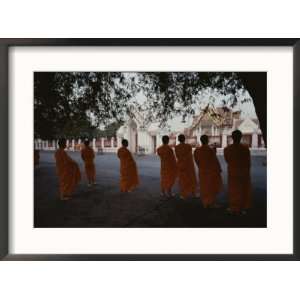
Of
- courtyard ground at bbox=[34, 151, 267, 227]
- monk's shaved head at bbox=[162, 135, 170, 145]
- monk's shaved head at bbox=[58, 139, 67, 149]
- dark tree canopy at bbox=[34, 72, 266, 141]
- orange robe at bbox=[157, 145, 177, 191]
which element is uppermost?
dark tree canopy at bbox=[34, 72, 266, 141]

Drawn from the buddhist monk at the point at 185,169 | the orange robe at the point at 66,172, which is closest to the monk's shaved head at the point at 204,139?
the buddhist monk at the point at 185,169

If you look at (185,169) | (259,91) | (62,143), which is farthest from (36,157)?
(259,91)

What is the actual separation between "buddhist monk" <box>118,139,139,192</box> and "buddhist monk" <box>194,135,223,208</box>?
49 cm

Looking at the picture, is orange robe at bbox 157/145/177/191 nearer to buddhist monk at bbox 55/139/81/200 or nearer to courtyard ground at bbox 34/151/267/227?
courtyard ground at bbox 34/151/267/227

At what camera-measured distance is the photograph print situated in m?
2.77

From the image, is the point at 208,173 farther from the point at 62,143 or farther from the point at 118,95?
the point at 62,143

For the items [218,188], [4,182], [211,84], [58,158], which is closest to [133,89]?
[211,84]

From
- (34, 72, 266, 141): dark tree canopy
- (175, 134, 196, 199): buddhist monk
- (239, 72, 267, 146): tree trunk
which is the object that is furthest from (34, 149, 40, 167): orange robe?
(239, 72, 267, 146): tree trunk

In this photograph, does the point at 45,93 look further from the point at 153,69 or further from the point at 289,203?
the point at 289,203

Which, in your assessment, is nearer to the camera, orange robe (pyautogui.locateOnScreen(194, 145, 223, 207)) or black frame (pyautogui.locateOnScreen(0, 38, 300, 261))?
black frame (pyautogui.locateOnScreen(0, 38, 300, 261))

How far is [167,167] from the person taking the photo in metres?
2.82

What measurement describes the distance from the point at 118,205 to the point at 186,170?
586 millimetres

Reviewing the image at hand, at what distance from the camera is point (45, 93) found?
110 inches

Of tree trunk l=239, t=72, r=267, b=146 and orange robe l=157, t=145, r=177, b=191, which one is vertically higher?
tree trunk l=239, t=72, r=267, b=146
